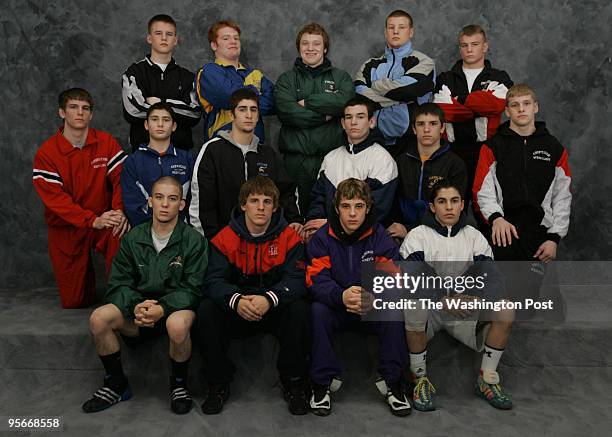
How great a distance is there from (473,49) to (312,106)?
1.03m

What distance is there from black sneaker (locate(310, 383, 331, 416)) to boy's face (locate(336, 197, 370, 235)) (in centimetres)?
71

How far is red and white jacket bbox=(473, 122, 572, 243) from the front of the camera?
10.6 feet

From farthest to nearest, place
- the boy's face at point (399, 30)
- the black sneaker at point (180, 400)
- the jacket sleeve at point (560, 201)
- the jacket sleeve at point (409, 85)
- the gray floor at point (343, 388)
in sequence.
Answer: the boy's face at point (399, 30), the jacket sleeve at point (409, 85), the jacket sleeve at point (560, 201), the black sneaker at point (180, 400), the gray floor at point (343, 388)

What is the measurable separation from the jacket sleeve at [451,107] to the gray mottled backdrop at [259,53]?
905 millimetres

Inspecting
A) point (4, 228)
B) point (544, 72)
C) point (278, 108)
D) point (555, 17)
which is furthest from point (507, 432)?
point (4, 228)

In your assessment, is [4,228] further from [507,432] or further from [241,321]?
[507,432]

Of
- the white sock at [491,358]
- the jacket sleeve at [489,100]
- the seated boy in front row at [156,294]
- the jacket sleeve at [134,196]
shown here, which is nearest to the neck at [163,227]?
the seated boy in front row at [156,294]

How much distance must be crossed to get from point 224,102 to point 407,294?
1.53 m

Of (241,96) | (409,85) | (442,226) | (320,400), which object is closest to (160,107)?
(241,96)

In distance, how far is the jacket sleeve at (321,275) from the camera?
273 cm

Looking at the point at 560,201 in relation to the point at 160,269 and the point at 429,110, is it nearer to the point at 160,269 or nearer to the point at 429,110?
the point at 429,110

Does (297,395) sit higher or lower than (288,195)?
lower

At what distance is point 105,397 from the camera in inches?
106

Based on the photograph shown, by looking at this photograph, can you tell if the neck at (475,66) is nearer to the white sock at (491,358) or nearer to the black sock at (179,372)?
the white sock at (491,358)
